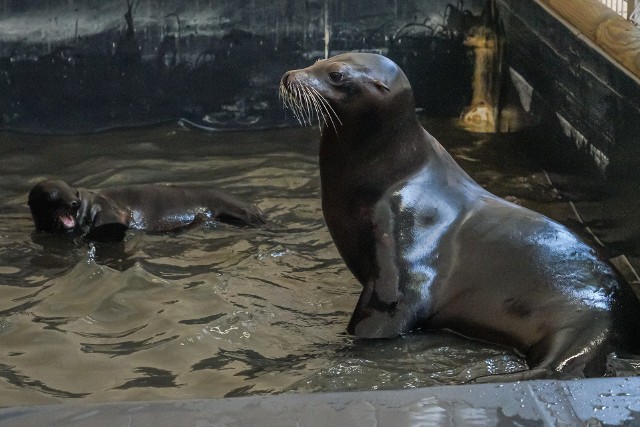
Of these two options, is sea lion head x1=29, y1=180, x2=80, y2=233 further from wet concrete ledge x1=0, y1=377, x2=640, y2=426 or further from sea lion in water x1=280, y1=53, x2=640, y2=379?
wet concrete ledge x1=0, y1=377, x2=640, y2=426

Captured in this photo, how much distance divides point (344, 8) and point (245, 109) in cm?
112

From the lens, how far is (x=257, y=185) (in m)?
7.10

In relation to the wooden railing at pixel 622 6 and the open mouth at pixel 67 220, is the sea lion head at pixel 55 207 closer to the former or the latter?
the open mouth at pixel 67 220

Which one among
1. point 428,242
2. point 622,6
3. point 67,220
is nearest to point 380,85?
point 428,242

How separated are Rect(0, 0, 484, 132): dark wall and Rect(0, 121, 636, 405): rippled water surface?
0.89 meters

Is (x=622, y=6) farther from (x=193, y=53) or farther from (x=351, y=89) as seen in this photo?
(x=193, y=53)

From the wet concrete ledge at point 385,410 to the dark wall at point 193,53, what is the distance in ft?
19.8

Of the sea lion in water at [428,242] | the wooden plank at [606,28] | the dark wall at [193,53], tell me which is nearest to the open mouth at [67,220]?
the sea lion in water at [428,242]

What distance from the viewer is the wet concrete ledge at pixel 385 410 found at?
2523 millimetres

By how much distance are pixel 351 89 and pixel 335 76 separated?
0.09m

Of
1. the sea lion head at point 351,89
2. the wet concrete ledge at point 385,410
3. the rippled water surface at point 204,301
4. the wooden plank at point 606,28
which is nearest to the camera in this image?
the wet concrete ledge at point 385,410

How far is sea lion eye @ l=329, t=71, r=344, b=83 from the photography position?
4.63 metres

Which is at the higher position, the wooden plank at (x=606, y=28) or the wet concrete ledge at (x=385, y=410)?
the wooden plank at (x=606, y=28)

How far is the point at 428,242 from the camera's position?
4617 millimetres
